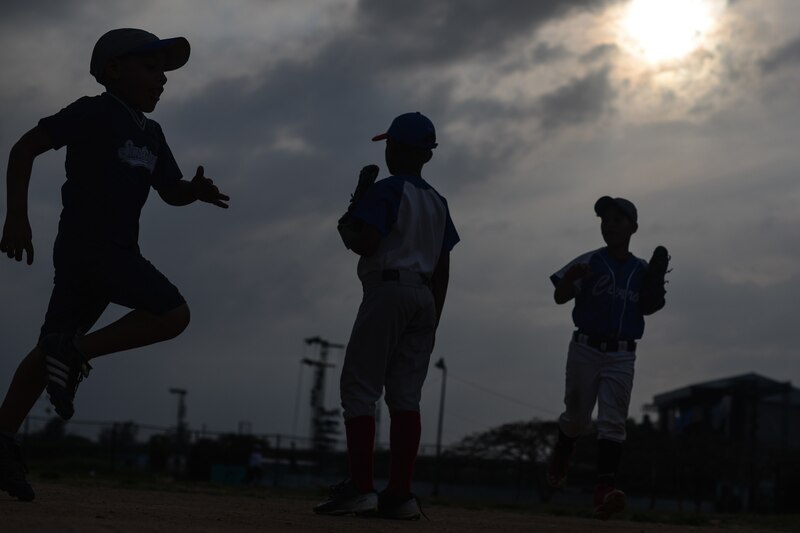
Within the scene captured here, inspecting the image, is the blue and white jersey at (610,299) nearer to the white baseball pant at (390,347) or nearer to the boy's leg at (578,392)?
the boy's leg at (578,392)

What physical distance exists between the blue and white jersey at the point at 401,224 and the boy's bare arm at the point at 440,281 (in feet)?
0.47

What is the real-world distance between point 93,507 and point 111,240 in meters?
1.21

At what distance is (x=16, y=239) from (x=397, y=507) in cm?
226

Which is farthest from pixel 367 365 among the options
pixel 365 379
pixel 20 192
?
pixel 20 192


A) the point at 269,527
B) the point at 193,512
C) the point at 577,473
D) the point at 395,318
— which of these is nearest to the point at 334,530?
the point at 269,527

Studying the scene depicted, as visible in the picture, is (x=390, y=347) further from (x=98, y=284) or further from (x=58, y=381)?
(x=58, y=381)

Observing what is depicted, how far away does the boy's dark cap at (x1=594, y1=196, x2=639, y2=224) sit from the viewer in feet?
28.1

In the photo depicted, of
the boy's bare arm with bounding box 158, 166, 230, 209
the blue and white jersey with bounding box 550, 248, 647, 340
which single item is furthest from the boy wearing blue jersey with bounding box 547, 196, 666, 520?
the boy's bare arm with bounding box 158, 166, 230, 209

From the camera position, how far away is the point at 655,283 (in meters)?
8.32

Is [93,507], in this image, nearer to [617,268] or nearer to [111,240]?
[111,240]

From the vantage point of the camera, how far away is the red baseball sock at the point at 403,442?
229 inches

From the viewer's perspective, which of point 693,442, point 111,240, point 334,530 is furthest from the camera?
point 693,442

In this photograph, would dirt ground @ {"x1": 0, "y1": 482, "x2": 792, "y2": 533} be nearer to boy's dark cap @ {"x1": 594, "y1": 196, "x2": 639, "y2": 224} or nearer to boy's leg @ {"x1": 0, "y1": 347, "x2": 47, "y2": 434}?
boy's leg @ {"x1": 0, "y1": 347, "x2": 47, "y2": 434}

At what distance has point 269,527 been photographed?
452 cm
